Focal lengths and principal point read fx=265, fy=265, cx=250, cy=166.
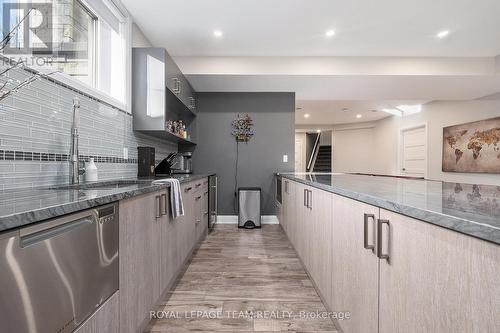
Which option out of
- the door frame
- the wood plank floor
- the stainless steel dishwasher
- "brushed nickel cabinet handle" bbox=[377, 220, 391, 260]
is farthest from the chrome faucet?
the door frame

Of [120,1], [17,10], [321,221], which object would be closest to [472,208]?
[321,221]

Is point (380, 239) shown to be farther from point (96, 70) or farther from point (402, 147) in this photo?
point (402, 147)

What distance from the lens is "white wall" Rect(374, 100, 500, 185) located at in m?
4.91

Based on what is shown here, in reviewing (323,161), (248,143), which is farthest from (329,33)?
(323,161)

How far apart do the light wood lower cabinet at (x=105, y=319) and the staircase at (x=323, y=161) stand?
33.1 ft

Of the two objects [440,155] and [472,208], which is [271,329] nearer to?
[472,208]

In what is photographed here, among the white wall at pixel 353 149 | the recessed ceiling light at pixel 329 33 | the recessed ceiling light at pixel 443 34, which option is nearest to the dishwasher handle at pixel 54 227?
the recessed ceiling light at pixel 329 33

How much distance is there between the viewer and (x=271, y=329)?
5.20ft

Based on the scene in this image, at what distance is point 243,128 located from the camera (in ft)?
14.7

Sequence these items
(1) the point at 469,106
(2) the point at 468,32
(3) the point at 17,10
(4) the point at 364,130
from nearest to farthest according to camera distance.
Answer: (3) the point at 17,10 → (2) the point at 468,32 → (1) the point at 469,106 → (4) the point at 364,130

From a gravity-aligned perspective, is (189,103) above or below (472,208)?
above

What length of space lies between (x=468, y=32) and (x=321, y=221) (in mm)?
3099

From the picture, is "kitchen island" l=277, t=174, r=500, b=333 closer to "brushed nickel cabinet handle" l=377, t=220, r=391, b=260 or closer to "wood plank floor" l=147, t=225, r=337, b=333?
"brushed nickel cabinet handle" l=377, t=220, r=391, b=260

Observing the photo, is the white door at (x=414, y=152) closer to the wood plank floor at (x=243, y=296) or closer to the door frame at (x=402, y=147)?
the door frame at (x=402, y=147)
